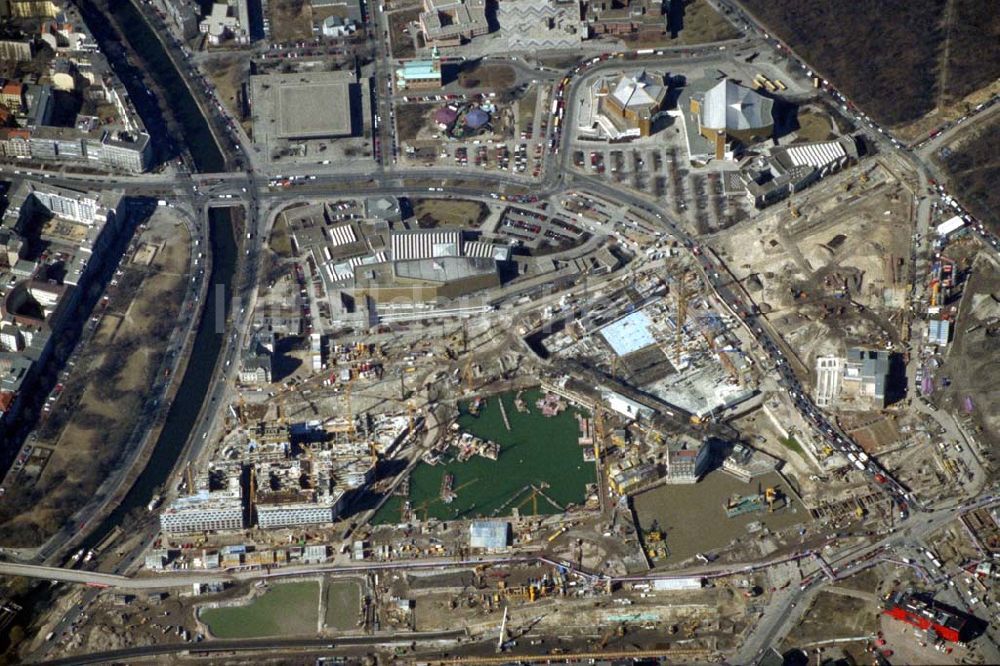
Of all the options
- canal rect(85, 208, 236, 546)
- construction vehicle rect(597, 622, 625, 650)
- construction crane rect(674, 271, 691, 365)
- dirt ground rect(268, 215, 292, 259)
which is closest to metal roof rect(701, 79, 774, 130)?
construction crane rect(674, 271, 691, 365)

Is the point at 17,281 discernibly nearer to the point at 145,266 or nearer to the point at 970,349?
the point at 145,266

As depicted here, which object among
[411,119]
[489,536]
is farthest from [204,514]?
[411,119]

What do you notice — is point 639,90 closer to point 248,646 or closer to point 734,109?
point 734,109

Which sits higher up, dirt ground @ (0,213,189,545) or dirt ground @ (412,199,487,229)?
dirt ground @ (412,199,487,229)

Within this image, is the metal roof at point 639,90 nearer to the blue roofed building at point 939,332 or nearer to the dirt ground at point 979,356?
the dirt ground at point 979,356

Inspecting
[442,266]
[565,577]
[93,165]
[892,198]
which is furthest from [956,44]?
[93,165]

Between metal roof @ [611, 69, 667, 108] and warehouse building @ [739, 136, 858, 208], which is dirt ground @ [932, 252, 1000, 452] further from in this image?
metal roof @ [611, 69, 667, 108]

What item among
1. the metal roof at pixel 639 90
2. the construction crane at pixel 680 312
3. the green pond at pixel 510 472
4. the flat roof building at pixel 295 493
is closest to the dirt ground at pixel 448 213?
the metal roof at pixel 639 90

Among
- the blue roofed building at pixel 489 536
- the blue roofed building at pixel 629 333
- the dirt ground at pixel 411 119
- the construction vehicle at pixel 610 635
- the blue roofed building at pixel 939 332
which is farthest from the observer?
the dirt ground at pixel 411 119
